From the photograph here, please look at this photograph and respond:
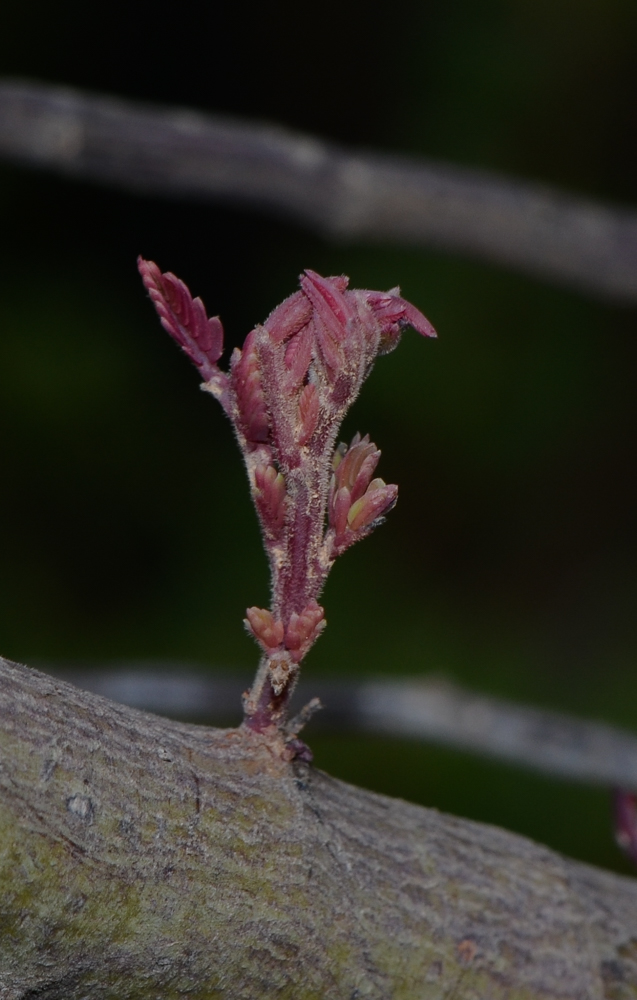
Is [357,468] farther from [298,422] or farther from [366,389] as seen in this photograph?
[366,389]

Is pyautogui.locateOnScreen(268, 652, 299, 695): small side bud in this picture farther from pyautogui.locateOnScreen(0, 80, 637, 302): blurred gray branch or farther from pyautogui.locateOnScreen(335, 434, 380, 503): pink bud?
pyautogui.locateOnScreen(0, 80, 637, 302): blurred gray branch

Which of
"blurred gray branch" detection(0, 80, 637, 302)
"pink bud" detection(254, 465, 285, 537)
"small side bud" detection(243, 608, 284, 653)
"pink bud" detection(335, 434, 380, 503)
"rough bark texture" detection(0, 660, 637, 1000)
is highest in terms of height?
"blurred gray branch" detection(0, 80, 637, 302)

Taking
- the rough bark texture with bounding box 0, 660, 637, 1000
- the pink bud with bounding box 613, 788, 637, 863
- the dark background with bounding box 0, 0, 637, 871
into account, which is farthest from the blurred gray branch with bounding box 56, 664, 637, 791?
the dark background with bounding box 0, 0, 637, 871

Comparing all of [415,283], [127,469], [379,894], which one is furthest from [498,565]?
[379,894]

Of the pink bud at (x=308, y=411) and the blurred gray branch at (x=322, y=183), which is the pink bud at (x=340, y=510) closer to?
the pink bud at (x=308, y=411)

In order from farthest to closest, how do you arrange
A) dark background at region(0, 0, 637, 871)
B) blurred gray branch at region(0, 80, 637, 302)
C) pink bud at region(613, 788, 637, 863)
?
dark background at region(0, 0, 637, 871) → blurred gray branch at region(0, 80, 637, 302) → pink bud at region(613, 788, 637, 863)

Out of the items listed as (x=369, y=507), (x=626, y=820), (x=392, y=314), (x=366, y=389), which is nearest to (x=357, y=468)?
(x=369, y=507)

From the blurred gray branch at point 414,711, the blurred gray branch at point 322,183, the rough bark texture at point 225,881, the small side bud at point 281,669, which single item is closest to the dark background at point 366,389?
the blurred gray branch at point 414,711
